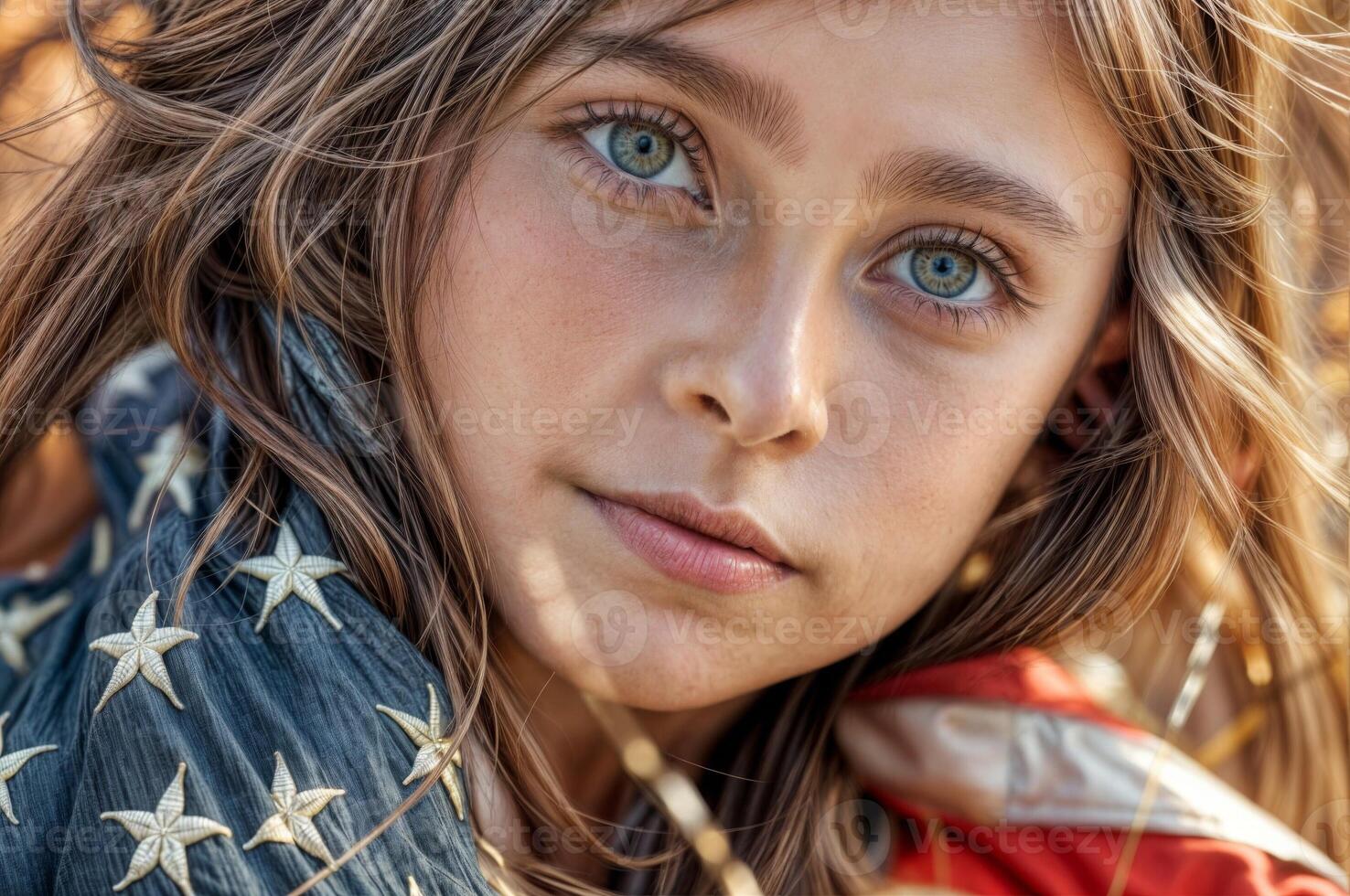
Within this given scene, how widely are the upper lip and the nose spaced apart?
8 centimetres

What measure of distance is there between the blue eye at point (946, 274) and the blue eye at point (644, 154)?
9.4 inches

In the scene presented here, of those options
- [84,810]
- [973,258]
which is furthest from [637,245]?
[84,810]

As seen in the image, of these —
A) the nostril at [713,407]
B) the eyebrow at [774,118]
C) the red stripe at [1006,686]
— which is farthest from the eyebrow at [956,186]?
the red stripe at [1006,686]

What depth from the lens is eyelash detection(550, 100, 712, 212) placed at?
1192 mm

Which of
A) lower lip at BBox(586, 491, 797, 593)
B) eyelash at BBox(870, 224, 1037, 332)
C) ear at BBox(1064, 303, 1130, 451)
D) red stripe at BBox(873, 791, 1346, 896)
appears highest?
eyelash at BBox(870, 224, 1037, 332)

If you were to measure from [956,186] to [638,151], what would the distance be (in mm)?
306

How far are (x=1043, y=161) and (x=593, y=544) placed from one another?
0.57 m

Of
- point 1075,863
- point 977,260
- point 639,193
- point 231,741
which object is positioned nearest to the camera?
point 231,741

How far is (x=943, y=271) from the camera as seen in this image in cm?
130

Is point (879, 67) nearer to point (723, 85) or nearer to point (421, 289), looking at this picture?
point (723, 85)

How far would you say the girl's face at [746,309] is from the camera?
44.7 inches

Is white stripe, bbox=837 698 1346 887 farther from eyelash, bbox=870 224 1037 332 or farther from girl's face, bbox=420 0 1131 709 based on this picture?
eyelash, bbox=870 224 1037 332

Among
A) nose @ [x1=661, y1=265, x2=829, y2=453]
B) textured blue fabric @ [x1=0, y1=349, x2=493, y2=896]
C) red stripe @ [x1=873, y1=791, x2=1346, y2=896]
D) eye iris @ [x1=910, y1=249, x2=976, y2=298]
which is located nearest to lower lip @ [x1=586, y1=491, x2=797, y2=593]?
nose @ [x1=661, y1=265, x2=829, y2=453]

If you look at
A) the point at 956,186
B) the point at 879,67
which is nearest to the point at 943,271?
the point at 956,186
